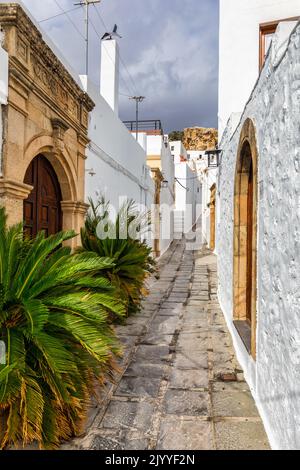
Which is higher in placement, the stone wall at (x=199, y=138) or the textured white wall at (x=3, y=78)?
the stone wall at (x=199, y=138)

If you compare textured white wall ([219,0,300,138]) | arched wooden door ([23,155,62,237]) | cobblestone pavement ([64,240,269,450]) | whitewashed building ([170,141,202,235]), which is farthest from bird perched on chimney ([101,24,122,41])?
whitewashed building ([170,141,202,235])

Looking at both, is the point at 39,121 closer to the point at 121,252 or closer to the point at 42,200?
the point at 42,200

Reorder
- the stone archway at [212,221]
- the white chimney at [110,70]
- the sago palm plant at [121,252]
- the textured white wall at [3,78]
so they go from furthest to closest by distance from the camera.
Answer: the stone archway at [212,221]
the white chimney at [110,70]
the sago palm plant at [121,252]
the textured white wall at [3,78]

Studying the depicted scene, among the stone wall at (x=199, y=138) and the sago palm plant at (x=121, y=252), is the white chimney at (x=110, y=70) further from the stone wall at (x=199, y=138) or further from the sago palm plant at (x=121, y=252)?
the stone wall at (x=199, y=138)

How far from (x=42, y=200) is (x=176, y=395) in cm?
378

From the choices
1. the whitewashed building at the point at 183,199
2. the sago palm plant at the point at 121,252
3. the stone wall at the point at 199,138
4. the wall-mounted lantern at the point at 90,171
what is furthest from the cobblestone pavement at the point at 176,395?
the stone wall at the point at 199,138

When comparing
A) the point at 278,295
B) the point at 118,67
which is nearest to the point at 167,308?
the point at 278,295

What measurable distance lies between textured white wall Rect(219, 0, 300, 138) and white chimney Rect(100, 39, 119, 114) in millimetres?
2980

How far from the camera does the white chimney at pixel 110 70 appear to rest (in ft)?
31.4

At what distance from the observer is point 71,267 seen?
3.18 m

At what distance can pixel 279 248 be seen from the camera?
255cm

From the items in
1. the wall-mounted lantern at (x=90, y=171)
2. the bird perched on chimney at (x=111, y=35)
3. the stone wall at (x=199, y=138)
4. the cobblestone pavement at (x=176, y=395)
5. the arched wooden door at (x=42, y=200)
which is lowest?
the cobblestone pavement at (x=176, y=395)

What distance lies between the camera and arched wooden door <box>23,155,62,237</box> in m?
5.55

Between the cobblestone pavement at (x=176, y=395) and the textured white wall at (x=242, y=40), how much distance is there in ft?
14.9
